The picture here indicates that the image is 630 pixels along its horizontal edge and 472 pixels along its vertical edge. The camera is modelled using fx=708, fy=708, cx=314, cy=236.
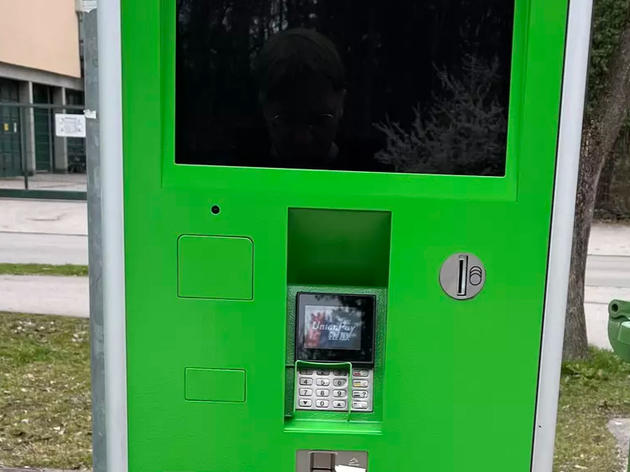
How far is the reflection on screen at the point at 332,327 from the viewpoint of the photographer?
1.64m

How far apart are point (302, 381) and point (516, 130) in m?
0.75

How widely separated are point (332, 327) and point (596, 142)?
3.64 m

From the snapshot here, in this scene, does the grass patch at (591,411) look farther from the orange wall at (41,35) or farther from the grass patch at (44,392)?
the orange wall at (41,35)

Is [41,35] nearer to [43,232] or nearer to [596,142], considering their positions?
[43,232]

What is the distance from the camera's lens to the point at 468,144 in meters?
1.56

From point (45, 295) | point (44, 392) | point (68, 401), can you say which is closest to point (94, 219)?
point (68, 401)

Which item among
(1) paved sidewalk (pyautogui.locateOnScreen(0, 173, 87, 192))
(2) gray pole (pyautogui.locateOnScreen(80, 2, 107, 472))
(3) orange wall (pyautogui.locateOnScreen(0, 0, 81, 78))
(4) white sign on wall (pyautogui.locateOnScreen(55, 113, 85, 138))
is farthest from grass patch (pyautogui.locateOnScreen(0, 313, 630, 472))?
(3) orange wall (pyautogui.locateOnScreen(0, 0, 81, 78))

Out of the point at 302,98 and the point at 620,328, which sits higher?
the point at 302,98

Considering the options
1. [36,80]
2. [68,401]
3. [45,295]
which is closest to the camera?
[68,401]

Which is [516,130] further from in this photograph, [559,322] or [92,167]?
[92,167]

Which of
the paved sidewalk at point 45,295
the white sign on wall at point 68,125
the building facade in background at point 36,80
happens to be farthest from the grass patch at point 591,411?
the building facade in background at point 36,80

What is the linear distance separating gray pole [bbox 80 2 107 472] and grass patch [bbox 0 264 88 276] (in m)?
6.07

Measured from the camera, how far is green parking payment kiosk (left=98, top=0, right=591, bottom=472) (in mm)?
1524

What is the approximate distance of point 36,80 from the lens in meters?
16.7
